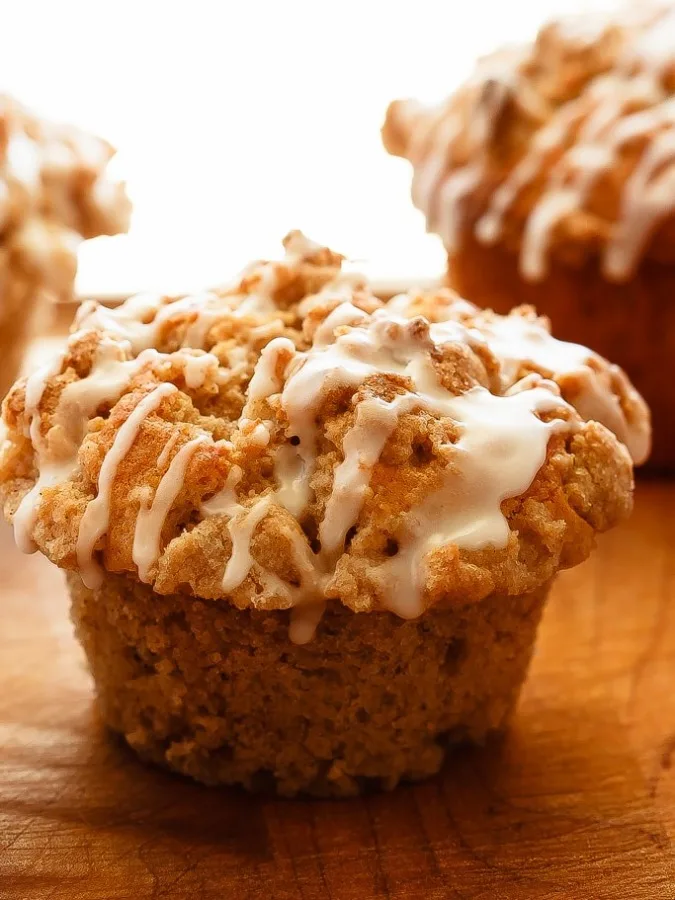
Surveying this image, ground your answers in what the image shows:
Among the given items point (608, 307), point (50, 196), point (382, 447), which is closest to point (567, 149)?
point (608, 307)

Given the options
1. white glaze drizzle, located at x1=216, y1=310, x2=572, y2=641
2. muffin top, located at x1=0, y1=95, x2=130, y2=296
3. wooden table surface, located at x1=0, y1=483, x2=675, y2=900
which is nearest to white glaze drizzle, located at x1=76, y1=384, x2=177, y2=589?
white glaze drizzle, located at x1=216, y1=310, x2=572, y2=641

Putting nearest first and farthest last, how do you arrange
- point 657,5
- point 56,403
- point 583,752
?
point 56,403
point 583,752
point 657,5

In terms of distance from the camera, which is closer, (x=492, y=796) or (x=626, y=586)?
(x=492, y=796)

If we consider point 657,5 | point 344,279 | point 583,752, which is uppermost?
point 657,5

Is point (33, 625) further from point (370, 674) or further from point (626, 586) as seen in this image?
point (626, 586)

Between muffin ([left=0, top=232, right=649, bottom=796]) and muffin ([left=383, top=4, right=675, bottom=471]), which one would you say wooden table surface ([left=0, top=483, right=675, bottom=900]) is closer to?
muffin ([left=0, top=232, right=649, bottom=796])

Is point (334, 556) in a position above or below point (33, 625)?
above

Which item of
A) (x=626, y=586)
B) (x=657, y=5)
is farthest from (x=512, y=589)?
(x=657, y=5)
